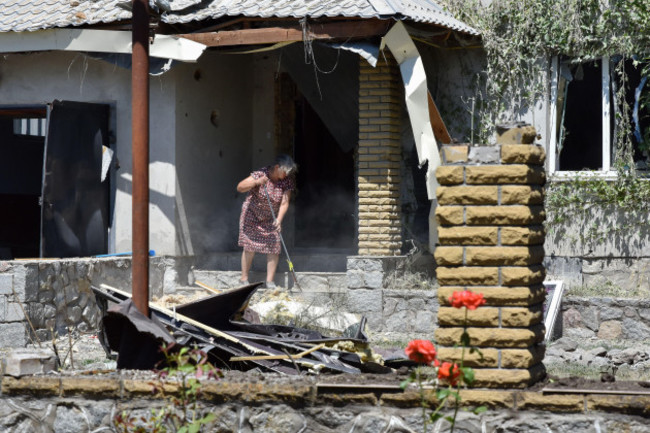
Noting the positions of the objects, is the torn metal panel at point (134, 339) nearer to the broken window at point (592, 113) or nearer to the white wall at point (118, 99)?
the white wall at point (118, 99)

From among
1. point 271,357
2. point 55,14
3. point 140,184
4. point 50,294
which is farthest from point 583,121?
point 140,184

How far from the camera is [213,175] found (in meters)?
13.7

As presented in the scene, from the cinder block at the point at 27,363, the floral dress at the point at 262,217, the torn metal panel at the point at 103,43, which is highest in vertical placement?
the torn metal panel at the point at 103,43

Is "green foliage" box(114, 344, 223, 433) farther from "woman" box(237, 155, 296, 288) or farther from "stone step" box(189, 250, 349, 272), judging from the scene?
"stone step" box(189, 250, 349, 272)

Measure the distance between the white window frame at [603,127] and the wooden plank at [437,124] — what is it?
4.26 ft

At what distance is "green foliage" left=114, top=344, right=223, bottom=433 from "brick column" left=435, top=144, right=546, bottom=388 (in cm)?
129

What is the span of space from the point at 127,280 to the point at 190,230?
4.29 ft

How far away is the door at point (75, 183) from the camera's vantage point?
12.0 meters

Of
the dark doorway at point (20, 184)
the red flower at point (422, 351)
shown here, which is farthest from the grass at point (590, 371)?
the dark doorway at point (20, 184)

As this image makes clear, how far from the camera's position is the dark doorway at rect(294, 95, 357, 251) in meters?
14.8

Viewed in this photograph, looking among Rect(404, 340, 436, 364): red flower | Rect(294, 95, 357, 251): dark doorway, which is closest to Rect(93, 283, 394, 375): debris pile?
Rect(404, 340, 436, 364): red flower

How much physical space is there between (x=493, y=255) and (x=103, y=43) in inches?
303

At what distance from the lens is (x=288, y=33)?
11.5 metres

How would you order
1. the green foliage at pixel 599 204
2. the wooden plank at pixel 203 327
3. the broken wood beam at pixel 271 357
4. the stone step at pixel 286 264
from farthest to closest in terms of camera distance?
the stone step at pixel 286 264, the green foliage at pixel 599 204, the wooden plank at pixel 203 327, the broken wood beam at pixel 271 357
